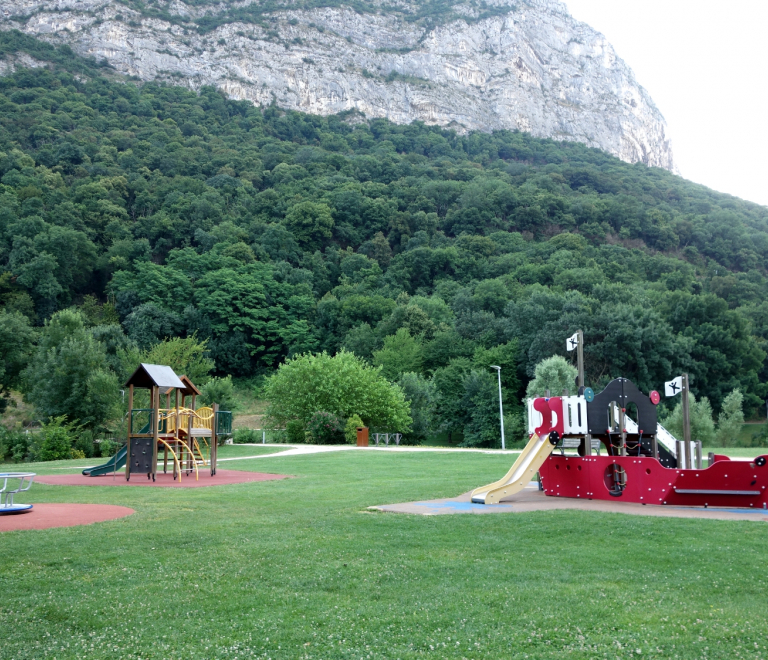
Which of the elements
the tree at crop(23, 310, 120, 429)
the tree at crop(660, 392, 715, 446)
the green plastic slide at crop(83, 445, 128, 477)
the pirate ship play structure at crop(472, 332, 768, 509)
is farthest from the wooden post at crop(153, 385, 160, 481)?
the tree at crop(660, 392, 715, 446)

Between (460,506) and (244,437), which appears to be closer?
(460,506)

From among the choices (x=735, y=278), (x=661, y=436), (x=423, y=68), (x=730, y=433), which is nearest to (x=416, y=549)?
(x=661, y=436)

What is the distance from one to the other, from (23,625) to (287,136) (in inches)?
5674

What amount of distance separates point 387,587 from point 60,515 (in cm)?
788

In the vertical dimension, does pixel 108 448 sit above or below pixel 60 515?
below

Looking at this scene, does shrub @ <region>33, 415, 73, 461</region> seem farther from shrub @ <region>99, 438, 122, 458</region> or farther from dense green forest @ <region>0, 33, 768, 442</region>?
dense green forest @ <region>0, 33, 768, 442</region>

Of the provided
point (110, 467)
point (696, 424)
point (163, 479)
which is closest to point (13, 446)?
point (110, 467)

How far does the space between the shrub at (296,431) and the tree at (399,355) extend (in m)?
23.7

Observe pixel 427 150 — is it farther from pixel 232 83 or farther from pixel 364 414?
pixel 364 414

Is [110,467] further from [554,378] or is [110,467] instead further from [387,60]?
[387,60]

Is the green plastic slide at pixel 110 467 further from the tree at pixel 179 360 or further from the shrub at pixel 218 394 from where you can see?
the tree at pixel 179 360

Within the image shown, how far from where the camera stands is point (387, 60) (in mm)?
181375

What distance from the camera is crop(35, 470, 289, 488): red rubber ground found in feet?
62.0

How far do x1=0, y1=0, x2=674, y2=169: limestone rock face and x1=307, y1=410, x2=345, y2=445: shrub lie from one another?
129 metres
